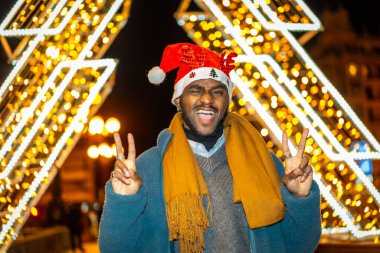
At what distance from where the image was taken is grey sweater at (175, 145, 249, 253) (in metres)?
2.73

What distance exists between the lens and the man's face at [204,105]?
2.89m

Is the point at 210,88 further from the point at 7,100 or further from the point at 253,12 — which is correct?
the point at 7,100

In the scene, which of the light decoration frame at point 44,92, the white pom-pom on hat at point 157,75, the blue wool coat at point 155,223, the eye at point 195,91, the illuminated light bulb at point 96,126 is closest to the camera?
the blue wool coat at point 155,223

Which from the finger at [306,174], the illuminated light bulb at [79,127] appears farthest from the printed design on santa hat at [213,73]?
the illuminated light bulb at [79,127]

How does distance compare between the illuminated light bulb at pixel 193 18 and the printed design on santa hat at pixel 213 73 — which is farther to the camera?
the illuminated light bulb at pixel 193 18

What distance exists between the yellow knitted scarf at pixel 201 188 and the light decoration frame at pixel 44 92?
100 inches

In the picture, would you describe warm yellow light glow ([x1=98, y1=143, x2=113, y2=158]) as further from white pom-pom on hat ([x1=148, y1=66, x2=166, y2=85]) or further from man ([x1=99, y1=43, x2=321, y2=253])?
man ([x1=99, y1=43, x2=321, y2=253])

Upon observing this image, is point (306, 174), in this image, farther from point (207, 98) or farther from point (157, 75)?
point (157, 75)

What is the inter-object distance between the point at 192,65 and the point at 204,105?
33 cm

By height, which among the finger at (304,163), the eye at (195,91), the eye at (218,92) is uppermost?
the eye at (195,91)

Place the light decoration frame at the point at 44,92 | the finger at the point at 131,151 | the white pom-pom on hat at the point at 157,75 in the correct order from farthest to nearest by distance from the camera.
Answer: the light decoration frame at the point at 44,92 → the white pom-pom on hat at the point at 157,75 → the finger at the point at 131,151

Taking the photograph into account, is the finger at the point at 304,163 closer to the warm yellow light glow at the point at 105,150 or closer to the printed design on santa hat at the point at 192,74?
the printed design on santa hat at the point at 192,74

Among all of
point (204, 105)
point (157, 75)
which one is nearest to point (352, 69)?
point (157, 75)

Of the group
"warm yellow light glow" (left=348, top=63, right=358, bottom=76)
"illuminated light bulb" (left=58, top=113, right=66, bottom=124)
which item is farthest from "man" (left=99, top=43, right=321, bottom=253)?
"warm yellow light glow" (left=348, top=63, right=358, bottom=76)
